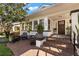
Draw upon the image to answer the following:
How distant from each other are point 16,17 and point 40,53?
0.90m

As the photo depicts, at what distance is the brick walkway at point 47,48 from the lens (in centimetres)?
381

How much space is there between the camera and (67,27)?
3.86 meters

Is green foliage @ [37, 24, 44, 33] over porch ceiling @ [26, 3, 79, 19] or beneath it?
beneath

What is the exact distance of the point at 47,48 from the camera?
152 inches

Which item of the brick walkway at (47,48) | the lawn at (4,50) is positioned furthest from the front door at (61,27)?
the lawn at (4,50)

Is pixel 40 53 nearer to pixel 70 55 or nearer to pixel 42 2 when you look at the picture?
pixel 70 55

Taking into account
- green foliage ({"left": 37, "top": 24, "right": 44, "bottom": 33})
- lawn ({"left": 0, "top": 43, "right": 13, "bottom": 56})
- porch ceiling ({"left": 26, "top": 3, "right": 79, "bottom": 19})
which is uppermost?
porch ceiling ({"left": 26, "top": 3, "right": 79, "bottom": 19})

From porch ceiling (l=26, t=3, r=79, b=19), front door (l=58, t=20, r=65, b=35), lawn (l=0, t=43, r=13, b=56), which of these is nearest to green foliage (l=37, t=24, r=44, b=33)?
porch ceiling (l=26, t=3, r=79, b=19)

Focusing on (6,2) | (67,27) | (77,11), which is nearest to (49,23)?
(67,27)

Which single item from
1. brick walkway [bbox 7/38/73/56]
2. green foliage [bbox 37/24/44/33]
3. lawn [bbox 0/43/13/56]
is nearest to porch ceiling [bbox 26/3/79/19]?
green foliage [bbox 37/24/44/33]

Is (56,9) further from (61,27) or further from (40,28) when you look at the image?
(40,28)

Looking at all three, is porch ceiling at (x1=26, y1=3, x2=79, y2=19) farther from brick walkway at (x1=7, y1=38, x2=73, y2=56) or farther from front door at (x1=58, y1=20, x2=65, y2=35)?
brick walkway at (x1=7, y1=38, x2=73, y2=56)

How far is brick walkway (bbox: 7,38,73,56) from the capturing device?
381cm

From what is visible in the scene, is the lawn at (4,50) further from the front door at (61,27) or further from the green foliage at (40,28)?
the front door at (61,27)
